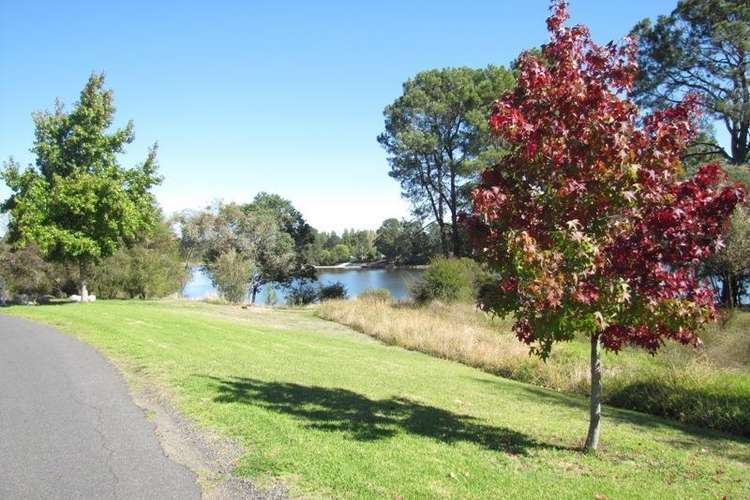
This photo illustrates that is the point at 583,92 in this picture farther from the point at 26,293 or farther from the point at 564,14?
the point at 26,293

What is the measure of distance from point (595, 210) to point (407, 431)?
343 cm

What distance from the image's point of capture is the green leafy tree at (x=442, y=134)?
136 ft

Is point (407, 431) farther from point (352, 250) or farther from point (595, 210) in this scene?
point (352, 250)

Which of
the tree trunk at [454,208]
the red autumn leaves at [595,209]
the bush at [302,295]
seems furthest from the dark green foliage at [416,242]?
the red autumn leaves at [595,209]

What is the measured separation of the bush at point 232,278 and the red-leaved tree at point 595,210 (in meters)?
30.9

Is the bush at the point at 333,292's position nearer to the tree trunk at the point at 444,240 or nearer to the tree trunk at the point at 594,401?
the tree trunk at the point at 444,240

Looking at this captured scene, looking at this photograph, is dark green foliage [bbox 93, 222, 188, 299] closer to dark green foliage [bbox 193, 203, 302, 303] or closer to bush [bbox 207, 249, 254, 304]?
bush [bbox 207, 249, 254, 304]

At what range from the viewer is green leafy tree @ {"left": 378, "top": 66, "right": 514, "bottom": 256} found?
136 ft

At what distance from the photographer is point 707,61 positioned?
98.8 ft

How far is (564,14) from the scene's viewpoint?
662cm

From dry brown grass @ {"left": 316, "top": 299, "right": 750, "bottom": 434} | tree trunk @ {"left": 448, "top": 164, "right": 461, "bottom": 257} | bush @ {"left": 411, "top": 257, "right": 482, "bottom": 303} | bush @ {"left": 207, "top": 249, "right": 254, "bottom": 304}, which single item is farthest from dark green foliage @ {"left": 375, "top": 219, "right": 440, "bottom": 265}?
dry brown grass @ {"left": 316, "top": 299, "right": 750, "bottom": 434}

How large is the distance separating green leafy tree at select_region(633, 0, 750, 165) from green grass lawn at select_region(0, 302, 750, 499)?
922 inches

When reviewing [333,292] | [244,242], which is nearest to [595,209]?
[333,292]

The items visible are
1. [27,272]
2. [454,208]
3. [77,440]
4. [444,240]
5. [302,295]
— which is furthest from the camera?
[444,240]
